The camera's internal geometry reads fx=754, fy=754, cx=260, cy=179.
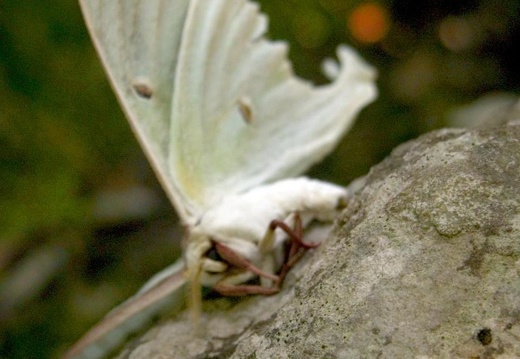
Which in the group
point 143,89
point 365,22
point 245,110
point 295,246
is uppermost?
point 143,89

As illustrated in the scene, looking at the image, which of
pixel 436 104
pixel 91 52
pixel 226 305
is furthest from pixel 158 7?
pixel 436 104

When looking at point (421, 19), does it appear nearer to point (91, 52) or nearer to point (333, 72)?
point (333, 72)

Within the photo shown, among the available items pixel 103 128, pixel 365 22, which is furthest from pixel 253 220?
pixel 365 22

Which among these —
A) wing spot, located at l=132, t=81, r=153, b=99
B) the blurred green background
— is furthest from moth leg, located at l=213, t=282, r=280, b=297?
the blurred green background

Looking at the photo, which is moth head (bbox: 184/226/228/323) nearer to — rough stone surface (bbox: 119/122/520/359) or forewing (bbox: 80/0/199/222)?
forewing (bbox: 80/0/199/222)

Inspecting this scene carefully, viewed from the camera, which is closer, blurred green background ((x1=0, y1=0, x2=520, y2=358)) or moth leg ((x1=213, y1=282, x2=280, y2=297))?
moth leg ((x1=213, y1=282, x2=280, y2=297))

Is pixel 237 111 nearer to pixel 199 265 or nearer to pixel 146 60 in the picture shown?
pixel 146 60
